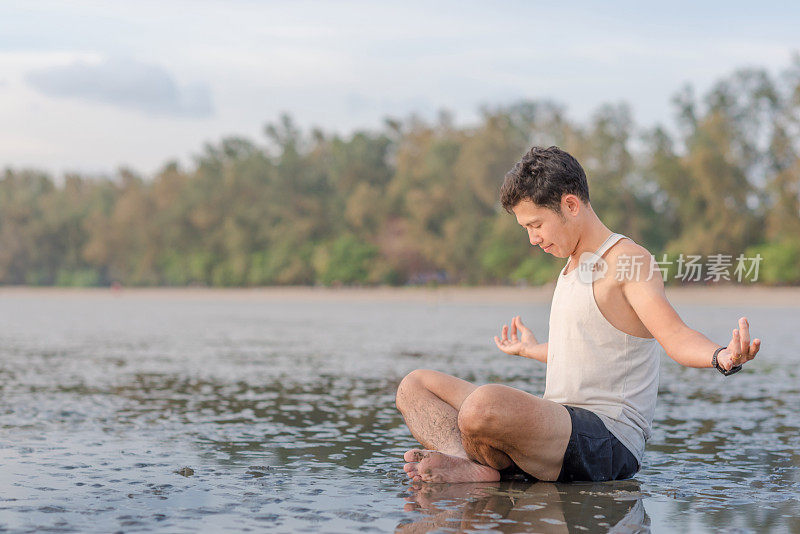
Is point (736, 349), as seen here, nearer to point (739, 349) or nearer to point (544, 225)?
point (739, 349)

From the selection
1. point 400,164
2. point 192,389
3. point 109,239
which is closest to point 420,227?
point 400,164

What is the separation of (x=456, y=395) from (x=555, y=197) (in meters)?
1.17

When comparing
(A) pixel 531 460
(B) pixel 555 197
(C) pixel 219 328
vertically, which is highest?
(B) pixel 555 197

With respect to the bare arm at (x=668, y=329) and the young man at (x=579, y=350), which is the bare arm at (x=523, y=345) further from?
the bare arm at (x=668, y=329)

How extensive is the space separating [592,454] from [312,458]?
6.13 ft

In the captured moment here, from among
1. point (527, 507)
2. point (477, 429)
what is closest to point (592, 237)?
point (477, 429)

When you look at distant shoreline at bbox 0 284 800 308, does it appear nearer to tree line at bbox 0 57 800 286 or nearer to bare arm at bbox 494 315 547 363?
tree line at bbox 0 57 800 286

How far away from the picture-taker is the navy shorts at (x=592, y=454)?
4.16 meters

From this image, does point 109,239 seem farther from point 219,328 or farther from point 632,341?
point 632,341

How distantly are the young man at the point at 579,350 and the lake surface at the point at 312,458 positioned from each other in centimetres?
26

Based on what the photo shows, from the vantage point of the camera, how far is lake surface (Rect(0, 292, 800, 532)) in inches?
157

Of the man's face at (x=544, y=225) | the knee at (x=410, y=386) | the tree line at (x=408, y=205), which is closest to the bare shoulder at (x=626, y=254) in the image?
the man's face at (x=544, y=225)

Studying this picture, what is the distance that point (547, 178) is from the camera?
404 cm

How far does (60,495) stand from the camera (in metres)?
4.41
